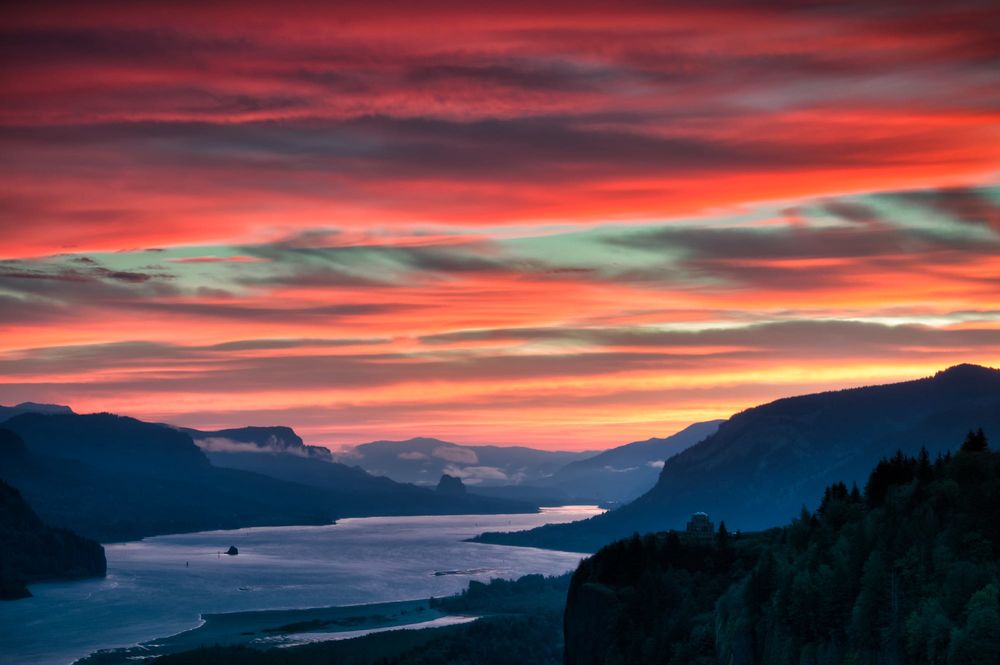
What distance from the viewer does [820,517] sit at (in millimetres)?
137875

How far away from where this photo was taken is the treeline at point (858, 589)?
95500 mm

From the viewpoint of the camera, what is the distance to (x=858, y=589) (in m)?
109

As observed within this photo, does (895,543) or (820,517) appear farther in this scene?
(820,517)

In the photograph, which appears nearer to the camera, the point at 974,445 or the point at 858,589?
the point at 858,589

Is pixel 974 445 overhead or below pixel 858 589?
overhead

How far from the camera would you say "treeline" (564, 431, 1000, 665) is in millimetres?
95500

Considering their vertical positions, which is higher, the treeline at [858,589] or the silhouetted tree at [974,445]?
the silhouetted tree at [974,445]

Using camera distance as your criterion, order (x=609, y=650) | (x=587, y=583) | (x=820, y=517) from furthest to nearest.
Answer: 1. (x=587, y=583)
2. (x=609, y=650)
3. (x=820, y=517)

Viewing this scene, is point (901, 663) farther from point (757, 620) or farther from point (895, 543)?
point (757, 620)

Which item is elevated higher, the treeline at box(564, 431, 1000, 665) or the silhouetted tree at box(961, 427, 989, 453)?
the silhouetted tree at box(961, 427, 989, 453)

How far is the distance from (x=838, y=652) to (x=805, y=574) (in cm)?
915

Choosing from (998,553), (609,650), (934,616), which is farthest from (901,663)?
(609,650)

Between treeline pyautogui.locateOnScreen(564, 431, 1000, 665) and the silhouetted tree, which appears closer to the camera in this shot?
treeline pyautogui.locateOnScreen(564, 431, 1000, 665)

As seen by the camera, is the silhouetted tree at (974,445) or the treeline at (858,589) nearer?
the treeline at (858,589)
